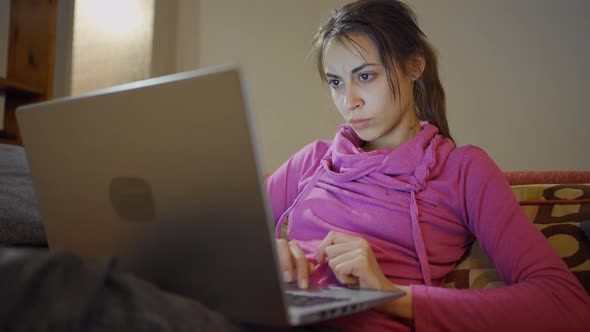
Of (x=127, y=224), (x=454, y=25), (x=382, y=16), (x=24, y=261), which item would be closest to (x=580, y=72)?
(x=454, y=25)

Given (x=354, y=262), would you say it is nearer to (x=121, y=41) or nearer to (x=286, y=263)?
(x=286, y=263)

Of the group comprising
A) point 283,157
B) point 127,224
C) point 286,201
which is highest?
point 127,224

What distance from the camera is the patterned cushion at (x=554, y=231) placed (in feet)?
3.02

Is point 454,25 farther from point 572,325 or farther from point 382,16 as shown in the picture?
point 572,325

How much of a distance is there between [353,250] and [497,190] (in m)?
0.27

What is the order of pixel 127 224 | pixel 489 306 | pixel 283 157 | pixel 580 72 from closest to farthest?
1. pixel 127 224
2. pixel 489 306
3. pixel 580 72
4. pixel 283 157

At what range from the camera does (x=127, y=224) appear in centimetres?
57

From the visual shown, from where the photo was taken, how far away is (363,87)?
951 mm

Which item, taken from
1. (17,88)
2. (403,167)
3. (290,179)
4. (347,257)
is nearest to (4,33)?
(17,88)

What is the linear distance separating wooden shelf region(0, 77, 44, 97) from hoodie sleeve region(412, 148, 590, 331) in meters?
1.83

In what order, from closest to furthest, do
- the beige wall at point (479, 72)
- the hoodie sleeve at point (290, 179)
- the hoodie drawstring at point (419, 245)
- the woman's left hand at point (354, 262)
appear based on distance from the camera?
the woman's left hand at point (354, 262), the hoodie drawstring at point (419, 245), the hoodie sleeve at point (290, 179), the beige wall at point (479, 72)

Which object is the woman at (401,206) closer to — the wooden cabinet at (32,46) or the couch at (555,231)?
the couch at (555,231)

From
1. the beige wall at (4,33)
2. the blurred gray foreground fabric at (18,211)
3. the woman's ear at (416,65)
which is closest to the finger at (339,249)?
the woman's ear at (416,65)

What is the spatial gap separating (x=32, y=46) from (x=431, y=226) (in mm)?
1896
